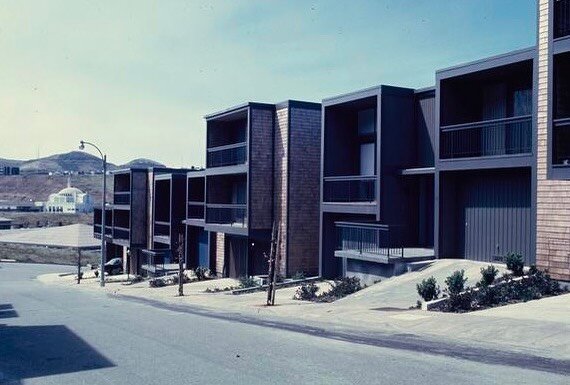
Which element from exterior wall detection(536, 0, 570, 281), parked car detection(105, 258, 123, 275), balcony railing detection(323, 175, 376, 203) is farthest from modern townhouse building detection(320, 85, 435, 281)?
parked car detection(105, 258, 123, 275)

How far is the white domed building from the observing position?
144 metres

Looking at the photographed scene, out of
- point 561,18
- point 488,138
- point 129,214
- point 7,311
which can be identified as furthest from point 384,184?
point 129,214

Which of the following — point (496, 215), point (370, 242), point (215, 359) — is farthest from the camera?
point (370, 242)

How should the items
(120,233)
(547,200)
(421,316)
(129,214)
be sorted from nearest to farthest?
(421,316), (547,200), (129,214), (120,233)

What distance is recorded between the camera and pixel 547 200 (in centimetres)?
1686

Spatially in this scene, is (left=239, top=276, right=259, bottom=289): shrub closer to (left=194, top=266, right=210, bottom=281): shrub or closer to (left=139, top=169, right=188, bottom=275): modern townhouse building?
(left=194, top=266, right=210, bottom=281): shrub

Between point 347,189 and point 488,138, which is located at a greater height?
point 488,138

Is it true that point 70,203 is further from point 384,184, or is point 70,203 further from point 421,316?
point 421,316

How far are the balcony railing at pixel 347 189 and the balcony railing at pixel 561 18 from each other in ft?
33.8

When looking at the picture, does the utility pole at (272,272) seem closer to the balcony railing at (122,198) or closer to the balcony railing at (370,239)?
the balcony railing at (370,239)

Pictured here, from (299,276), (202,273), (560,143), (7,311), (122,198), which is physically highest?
(560,143)

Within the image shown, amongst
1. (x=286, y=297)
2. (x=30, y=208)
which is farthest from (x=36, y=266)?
(x=30, y=208)

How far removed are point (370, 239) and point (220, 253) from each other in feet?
42.8

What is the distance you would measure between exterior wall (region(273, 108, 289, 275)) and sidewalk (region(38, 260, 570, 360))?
453cm
